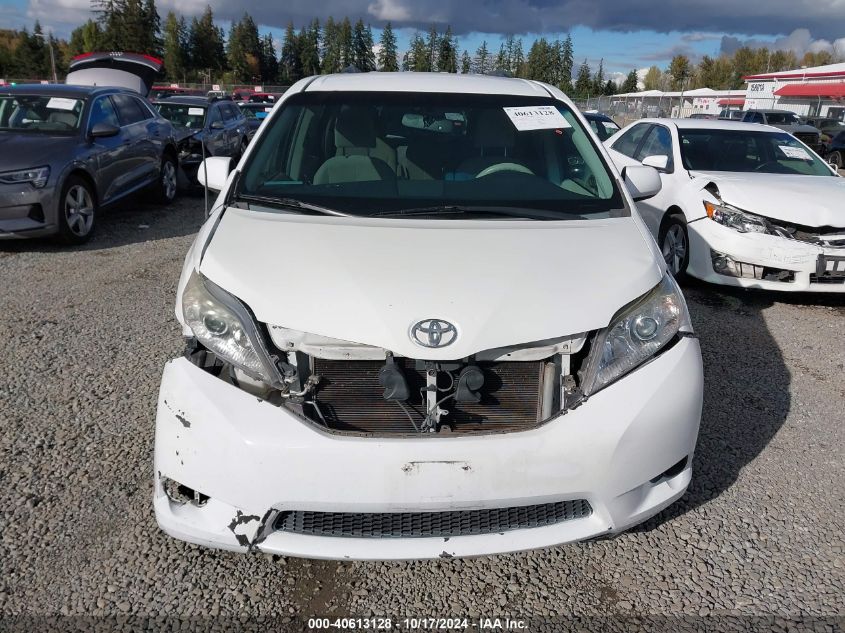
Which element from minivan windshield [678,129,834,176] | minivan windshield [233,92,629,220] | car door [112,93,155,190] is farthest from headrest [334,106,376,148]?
car door [112,93,155,190]

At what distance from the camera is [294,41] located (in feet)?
349

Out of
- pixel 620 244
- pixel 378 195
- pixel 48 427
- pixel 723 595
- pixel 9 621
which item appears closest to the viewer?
pixel 9 621

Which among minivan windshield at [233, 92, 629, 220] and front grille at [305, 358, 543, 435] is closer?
front grille at [305, 358, 543, 435]

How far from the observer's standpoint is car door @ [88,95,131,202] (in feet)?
24.8

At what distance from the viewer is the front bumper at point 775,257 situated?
5445 mm

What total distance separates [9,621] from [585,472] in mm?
1947

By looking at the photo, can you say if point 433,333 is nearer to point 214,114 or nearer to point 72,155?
point 72,155

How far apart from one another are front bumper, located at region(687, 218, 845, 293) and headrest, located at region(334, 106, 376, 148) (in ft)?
11.8

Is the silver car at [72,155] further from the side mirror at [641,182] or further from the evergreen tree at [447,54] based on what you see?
the evergreen tree at [447,54]

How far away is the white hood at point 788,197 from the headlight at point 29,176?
250 inches

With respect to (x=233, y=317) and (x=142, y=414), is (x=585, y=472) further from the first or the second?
(x=142, y=414)

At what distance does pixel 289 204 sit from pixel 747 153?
18.8 feet

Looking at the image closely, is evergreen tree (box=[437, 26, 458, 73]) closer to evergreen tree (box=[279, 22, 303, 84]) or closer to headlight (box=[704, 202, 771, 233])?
evergreen tree (box=[279, 22, 303, 84])

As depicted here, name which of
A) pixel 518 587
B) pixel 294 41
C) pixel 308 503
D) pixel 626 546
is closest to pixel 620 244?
pixel 626 546
